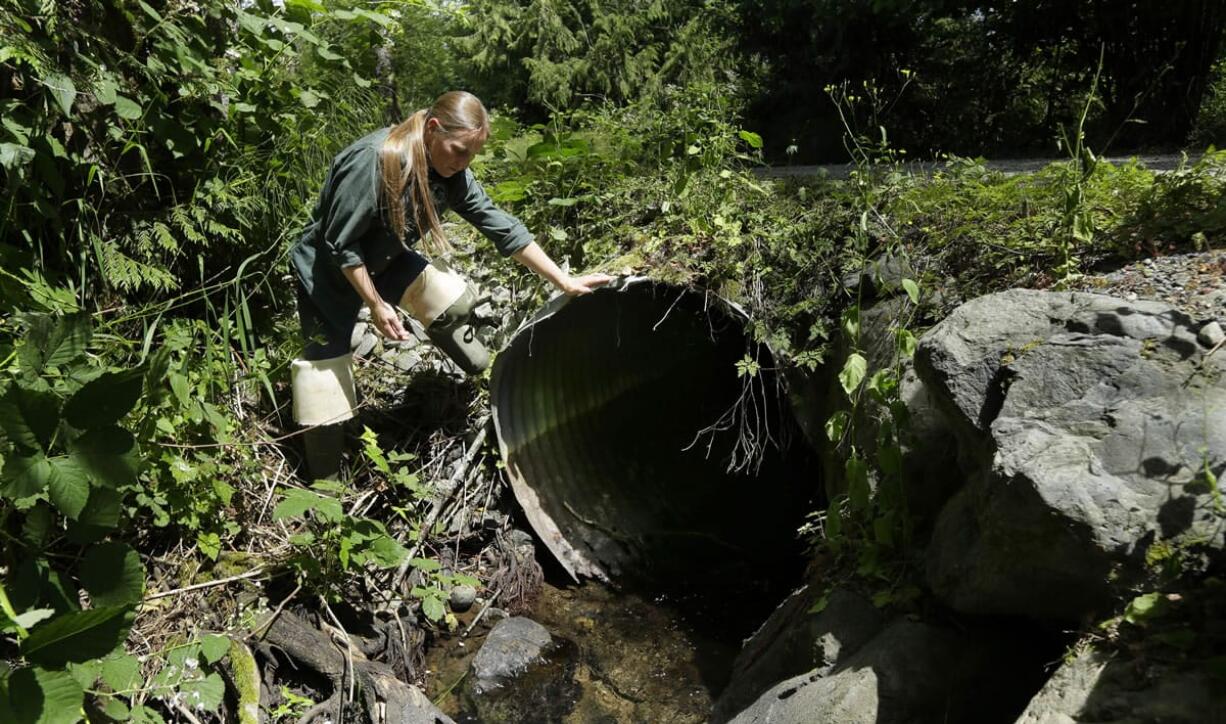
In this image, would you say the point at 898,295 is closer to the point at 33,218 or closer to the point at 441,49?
the point at 33,218

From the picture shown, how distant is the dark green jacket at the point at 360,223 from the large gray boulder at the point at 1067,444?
6.58 feet

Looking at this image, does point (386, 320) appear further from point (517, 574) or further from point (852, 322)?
point (852, 322)

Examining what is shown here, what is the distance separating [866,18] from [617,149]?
400 cm

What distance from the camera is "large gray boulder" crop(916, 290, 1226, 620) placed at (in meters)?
2.34

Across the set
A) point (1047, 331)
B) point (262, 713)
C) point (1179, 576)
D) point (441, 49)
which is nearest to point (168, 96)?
point (262, 713)

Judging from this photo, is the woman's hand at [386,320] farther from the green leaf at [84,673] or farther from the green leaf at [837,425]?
the green leaf at [837,425]

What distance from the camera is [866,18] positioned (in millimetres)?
8531

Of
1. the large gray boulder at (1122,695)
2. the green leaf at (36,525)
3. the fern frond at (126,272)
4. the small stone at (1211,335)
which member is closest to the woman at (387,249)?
the fern frond at (126,272)

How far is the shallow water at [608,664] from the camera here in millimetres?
4043

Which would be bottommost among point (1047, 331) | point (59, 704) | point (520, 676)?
point (520, 676)

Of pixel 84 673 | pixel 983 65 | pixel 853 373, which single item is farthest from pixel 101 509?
pixel 983 65

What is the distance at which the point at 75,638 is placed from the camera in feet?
7.58

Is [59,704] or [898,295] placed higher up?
[898,295]

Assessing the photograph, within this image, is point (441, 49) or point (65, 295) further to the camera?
point (441, 49)
